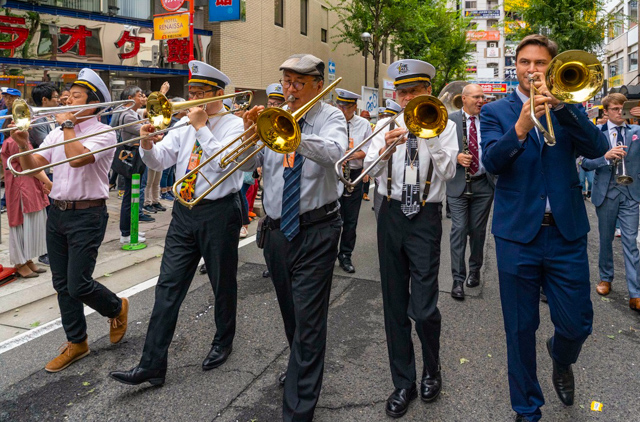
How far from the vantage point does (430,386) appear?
3.51 meters

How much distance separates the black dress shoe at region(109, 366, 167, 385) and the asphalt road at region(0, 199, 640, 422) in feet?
0.30

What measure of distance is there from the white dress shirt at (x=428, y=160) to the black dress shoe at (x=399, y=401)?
1.22 m

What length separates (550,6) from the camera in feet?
71.9

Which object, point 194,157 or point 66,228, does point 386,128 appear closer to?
Result: point 194,157

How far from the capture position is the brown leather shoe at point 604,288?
5801mm

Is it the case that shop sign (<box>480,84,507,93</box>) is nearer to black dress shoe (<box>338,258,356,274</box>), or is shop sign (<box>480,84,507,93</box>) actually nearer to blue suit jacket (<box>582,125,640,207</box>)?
blue suit jacket (<box>582,125,640,207</box>)

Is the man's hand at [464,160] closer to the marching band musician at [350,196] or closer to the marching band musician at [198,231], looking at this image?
the marching band musician at [350,196]

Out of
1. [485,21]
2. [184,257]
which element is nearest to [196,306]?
[184,257]

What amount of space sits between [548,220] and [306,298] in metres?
1.43

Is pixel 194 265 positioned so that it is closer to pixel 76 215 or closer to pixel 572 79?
pixel 76 215

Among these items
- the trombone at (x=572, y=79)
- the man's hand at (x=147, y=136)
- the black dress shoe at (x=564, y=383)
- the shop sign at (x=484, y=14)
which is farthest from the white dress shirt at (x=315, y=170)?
the shop sign at (x=484, y=14)

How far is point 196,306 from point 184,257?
1.59 metres

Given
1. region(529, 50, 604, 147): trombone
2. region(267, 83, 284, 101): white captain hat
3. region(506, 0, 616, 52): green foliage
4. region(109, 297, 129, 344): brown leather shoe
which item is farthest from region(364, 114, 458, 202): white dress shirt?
region(506, 0, 616, 52): green foliage

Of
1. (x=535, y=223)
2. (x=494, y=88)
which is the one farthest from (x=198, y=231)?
(x=494, y=88)
